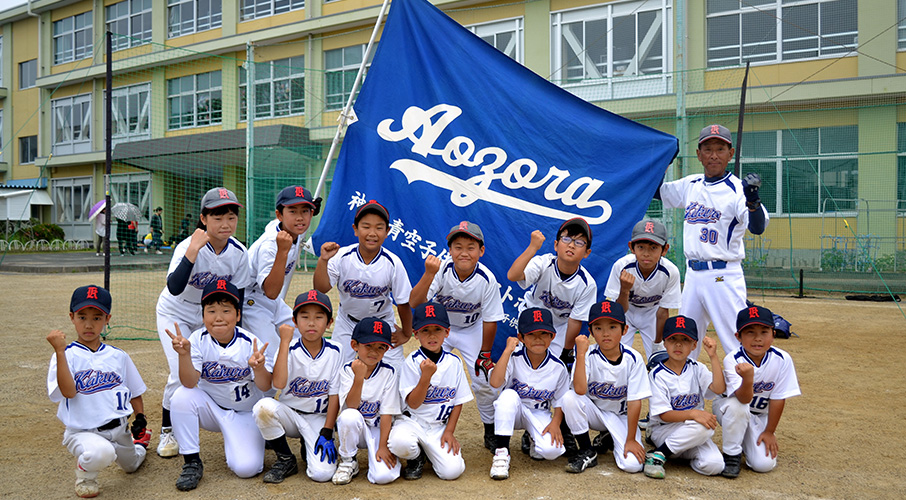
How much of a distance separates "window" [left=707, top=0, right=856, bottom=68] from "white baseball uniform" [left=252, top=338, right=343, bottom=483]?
15.2 metres

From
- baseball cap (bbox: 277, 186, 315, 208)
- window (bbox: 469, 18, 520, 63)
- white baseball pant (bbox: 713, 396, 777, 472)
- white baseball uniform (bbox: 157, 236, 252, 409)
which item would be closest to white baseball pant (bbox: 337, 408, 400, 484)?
white baseball uniform (bbox: 157, 236, 252, 409)

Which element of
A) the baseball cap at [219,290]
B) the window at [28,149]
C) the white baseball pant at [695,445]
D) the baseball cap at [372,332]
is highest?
the window at [28,149]

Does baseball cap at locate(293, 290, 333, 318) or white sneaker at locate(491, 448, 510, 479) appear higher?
baseball cap at locate(293, 290, 333, 318)

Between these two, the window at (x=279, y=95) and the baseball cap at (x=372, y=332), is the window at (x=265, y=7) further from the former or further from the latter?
the baseball cap at (x=372, y=332)

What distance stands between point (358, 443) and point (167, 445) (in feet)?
4.55

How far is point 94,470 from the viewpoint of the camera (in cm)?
371

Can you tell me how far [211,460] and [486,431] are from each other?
74.9 inches

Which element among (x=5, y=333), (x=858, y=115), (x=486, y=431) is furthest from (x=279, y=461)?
(x=858, y=115)

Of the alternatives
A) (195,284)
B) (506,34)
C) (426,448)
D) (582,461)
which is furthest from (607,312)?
(506,34)

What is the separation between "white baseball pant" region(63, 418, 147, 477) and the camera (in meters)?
3.68

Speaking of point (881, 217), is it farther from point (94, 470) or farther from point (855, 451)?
point (94, 470)

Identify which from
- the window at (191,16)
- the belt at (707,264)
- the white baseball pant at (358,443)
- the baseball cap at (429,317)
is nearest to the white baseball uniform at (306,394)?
the white baseball pant at (358,443)

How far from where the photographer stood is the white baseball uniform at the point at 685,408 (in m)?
4.12

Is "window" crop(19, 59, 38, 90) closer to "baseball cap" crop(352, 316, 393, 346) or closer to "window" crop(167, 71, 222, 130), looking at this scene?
"window" crop(167, 71, 222, 130)
